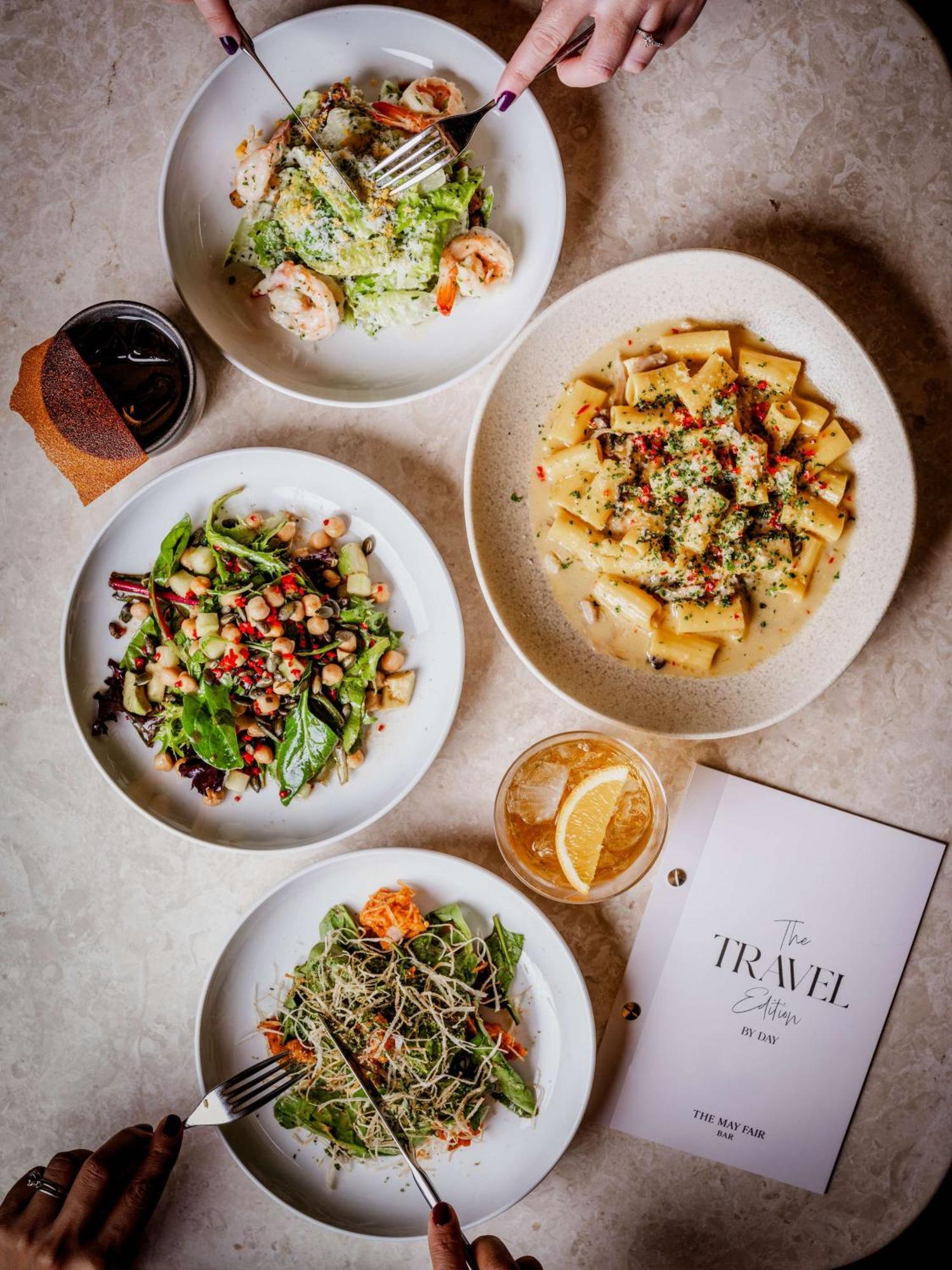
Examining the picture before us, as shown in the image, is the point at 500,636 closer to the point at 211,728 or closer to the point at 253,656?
the point at 253,656

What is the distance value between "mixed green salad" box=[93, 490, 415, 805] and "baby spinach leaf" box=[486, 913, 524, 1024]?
541 millimetres

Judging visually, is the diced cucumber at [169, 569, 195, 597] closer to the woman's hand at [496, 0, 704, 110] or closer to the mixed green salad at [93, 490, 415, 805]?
the mixed green salad at [93, 490, 415, 805]

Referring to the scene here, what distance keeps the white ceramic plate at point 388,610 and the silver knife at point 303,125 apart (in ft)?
1.97

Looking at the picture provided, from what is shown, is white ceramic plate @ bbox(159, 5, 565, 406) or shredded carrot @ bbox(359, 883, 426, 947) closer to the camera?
white ceramic plate @ bbox(159, 5, 565, 406)

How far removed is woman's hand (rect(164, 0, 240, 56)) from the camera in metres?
1.71

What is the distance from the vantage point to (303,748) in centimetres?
192

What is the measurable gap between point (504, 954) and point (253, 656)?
37.9 inches

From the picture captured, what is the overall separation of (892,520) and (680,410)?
0.56m

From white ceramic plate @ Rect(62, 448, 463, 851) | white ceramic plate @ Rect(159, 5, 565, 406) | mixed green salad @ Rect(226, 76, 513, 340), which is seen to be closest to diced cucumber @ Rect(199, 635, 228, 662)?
white ceramic plate @ Rect(62, 448, 463, 851)

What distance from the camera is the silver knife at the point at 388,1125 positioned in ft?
6.15

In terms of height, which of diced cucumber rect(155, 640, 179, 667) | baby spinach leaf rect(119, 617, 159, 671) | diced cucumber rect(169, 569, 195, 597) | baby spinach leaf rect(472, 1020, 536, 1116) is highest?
diced cucumber rect(169, 569, 195, 597)

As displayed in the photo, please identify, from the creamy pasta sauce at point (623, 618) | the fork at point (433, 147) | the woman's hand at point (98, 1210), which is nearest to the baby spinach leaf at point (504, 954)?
the creamy pasta sauce at point (623, 618)

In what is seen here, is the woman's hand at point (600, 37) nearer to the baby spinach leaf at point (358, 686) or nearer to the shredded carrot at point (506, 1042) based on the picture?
the baby spinach leaf at point (358, 686)

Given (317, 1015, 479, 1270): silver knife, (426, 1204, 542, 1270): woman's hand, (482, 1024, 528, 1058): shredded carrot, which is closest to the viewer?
(426, 1204, 542, 1270): woman's hand
